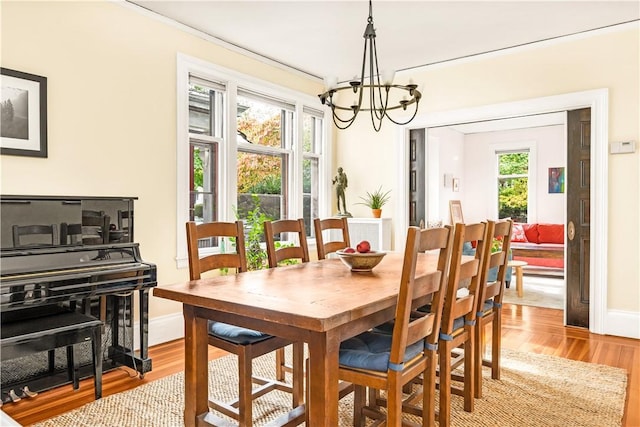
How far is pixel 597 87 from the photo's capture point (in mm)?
3994

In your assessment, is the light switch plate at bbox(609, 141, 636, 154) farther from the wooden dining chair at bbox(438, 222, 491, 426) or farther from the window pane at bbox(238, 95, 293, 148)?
the window pane at bbox(238, 95, 293, 148)

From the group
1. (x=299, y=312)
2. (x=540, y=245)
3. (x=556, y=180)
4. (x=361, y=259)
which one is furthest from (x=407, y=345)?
(x=556, y=180)

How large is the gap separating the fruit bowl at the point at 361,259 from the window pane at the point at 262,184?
220cm

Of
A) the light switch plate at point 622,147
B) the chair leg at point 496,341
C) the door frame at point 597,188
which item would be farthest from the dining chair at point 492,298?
the light switch plate at point 622,147

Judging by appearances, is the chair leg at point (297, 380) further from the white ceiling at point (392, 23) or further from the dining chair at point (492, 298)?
the white ceiling at point (392, 23)

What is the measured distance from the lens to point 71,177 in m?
3.09

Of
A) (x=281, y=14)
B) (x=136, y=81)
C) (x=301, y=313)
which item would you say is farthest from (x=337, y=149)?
(x=301, y=313)

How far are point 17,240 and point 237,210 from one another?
2.09m

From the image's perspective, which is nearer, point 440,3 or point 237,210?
point 440,3

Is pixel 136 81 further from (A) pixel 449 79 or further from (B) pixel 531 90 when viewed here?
(B) pixel 531 90

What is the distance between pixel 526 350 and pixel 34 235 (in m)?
3.60

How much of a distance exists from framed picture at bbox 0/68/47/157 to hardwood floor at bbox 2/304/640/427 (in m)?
1.54

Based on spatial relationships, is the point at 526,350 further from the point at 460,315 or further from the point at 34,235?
the point at 34,235

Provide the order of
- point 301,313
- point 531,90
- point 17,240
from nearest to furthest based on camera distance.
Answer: point 301,313 < point 17,240 < point 531,90
